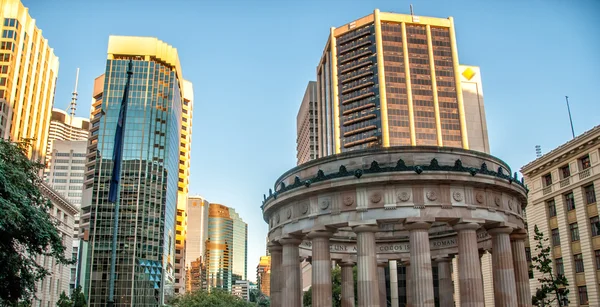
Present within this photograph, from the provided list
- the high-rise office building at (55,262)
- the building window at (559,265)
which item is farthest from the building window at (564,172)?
the high-rise office building at (55,262)

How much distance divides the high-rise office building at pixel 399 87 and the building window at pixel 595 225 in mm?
96200

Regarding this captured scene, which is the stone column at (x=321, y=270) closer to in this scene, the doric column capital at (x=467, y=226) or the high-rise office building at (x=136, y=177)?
the doric column capital at (x=467, y=226)

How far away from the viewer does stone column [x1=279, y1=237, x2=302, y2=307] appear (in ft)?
122

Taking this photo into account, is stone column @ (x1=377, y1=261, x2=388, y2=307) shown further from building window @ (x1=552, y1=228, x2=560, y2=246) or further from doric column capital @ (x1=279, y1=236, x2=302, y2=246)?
building window @ (x1=552, y1=228, x2=560, y2=246)

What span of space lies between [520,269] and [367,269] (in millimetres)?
11783

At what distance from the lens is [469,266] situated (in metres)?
32.2

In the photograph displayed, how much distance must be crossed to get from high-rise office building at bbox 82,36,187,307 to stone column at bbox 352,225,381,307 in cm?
13435

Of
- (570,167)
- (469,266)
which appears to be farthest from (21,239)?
(570,167)

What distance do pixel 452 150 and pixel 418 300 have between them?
970 centimetres

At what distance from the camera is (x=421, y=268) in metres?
31.5

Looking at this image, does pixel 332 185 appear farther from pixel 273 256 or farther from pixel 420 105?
pixel 420 105

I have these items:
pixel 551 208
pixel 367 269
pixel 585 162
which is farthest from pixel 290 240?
pixel 551 208

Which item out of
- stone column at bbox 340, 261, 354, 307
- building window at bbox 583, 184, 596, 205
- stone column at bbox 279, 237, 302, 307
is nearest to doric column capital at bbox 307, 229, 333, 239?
stone column at bbox 279, 237, 302, 307

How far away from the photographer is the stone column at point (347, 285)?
4225 cm
